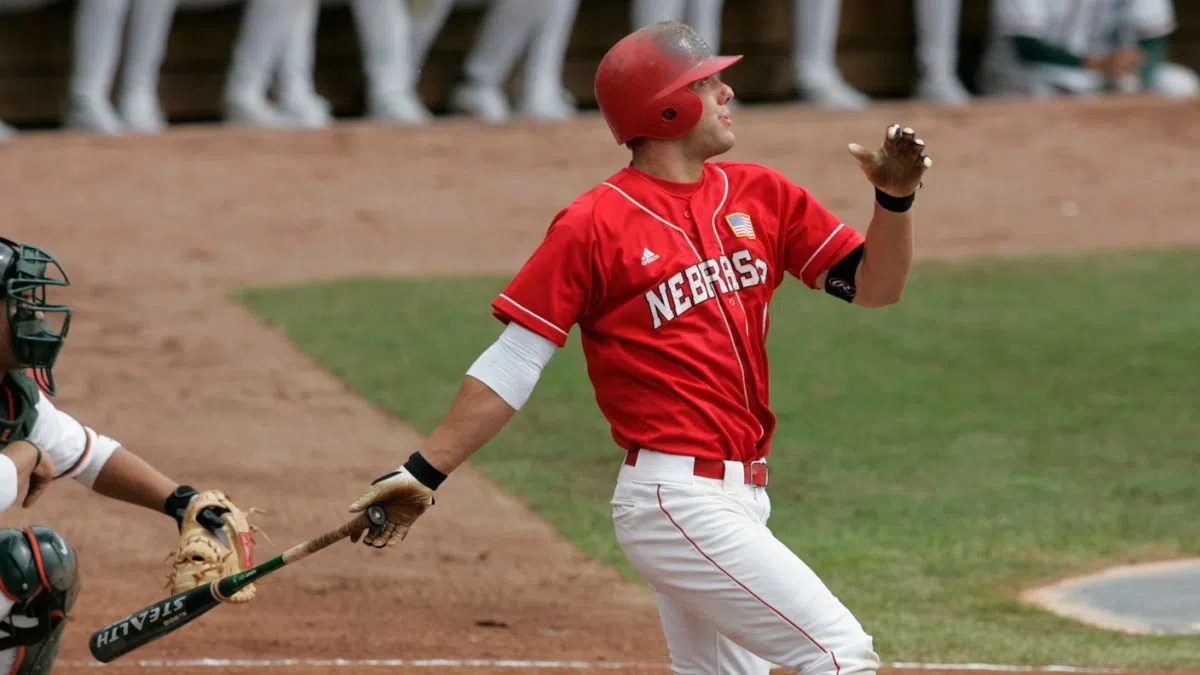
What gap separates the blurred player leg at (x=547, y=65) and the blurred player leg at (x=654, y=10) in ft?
1.62

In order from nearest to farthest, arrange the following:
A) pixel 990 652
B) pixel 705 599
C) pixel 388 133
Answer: pixel 705 599 → pixel 990 652 → pixel 388 133

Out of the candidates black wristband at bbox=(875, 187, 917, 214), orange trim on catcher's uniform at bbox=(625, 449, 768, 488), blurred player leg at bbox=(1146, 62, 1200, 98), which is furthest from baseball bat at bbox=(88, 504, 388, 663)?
blurred player leg at bbox=(1146, 62, 1200, 98)

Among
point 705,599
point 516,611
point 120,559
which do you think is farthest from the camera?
point 120,559

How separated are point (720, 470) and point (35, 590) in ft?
4.51

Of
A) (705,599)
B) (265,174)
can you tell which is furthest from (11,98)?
(705,599)

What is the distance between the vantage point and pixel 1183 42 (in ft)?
54.0

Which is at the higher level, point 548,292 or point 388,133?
point 548,292

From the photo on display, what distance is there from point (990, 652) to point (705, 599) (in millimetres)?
1895

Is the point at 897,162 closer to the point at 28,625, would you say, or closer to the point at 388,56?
the point at 28,625

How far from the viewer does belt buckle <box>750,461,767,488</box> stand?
3.60 metres

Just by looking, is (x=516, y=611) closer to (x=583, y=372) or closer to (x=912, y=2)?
(x=583, y=372)

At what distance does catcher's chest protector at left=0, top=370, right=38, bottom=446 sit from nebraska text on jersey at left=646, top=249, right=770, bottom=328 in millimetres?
1268

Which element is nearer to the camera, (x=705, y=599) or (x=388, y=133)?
(x=705, y=599)

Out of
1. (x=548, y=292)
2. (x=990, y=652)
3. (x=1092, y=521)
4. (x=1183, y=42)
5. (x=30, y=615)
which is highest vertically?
(x=548, y=292)
